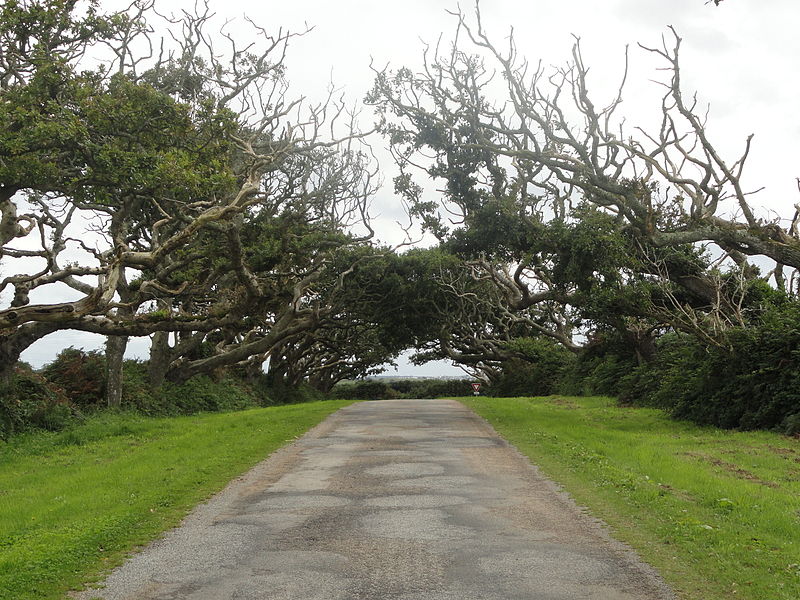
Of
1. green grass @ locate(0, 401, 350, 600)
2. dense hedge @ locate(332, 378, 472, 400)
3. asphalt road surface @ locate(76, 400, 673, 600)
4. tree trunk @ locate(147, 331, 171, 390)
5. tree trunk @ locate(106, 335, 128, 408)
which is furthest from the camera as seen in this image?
dense hedge @ locate(332, 378, 472, 400)

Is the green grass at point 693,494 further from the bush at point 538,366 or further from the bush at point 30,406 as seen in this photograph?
the bush at point 538,366

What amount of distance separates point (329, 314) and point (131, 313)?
14.0 meters

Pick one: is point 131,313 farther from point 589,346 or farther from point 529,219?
point 589,346

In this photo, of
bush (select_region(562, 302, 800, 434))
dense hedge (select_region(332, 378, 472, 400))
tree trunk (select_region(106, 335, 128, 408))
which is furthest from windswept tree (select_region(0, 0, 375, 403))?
dense hedge (select_region(332, 378, 472, 400))

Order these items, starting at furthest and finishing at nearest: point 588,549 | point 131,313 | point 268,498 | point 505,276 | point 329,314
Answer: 1. point 329,314
2. point 505,276
3. point 131,313
4. point 268,498
5. point 588,549

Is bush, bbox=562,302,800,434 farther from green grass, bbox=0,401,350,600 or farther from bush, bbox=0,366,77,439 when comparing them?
bush, bbox=0,366,77,439

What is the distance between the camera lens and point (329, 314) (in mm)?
34688

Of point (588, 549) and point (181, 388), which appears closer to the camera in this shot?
point (588, 549)

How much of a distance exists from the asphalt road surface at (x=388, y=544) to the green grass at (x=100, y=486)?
40cm

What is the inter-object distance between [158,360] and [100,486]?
1976cm

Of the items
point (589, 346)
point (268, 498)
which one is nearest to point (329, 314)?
point (589, 346)

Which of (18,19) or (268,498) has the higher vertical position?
(18,19)

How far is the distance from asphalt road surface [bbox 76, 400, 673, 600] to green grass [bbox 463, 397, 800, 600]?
1.33 feet

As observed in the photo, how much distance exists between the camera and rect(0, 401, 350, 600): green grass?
6.76 m
